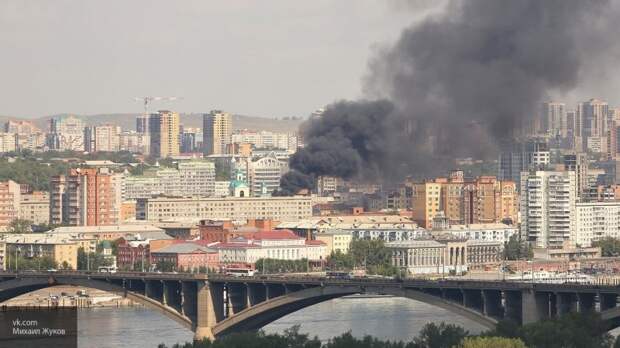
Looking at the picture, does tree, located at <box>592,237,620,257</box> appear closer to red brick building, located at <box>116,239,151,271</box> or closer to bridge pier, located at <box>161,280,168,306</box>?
red brick building, located at <box>116,239,151,271</box>

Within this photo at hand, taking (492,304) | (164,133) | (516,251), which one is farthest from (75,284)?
(164,133)

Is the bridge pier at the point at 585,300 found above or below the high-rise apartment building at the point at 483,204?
below

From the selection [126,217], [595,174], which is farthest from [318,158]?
[595,174]

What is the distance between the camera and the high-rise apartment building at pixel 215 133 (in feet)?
428

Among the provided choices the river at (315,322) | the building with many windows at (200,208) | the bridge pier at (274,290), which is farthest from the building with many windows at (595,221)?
the bridge pier at (274,290)

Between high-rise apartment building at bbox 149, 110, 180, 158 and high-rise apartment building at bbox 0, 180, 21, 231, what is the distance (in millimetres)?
46577

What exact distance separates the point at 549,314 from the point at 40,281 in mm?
12188

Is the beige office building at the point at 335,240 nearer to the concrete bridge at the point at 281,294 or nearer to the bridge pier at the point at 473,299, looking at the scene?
the concrete bridge at the point at 281,294

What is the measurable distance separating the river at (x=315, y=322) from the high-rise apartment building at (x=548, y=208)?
18896 millimetres

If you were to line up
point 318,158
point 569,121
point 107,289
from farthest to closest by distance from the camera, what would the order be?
point 569,121 < point 318,158 < point 107,289

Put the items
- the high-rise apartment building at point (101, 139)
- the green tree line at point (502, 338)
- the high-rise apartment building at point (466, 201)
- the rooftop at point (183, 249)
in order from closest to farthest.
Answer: the green tree line at point (502, 338), the rooftop at point (183, 249), the high-rise apartment building at point (466, 201), the high-rise apartment building at point (101, 139)

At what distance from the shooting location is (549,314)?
37.8 meters

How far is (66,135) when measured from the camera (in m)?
133

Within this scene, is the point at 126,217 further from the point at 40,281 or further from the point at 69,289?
the point at 40,281
